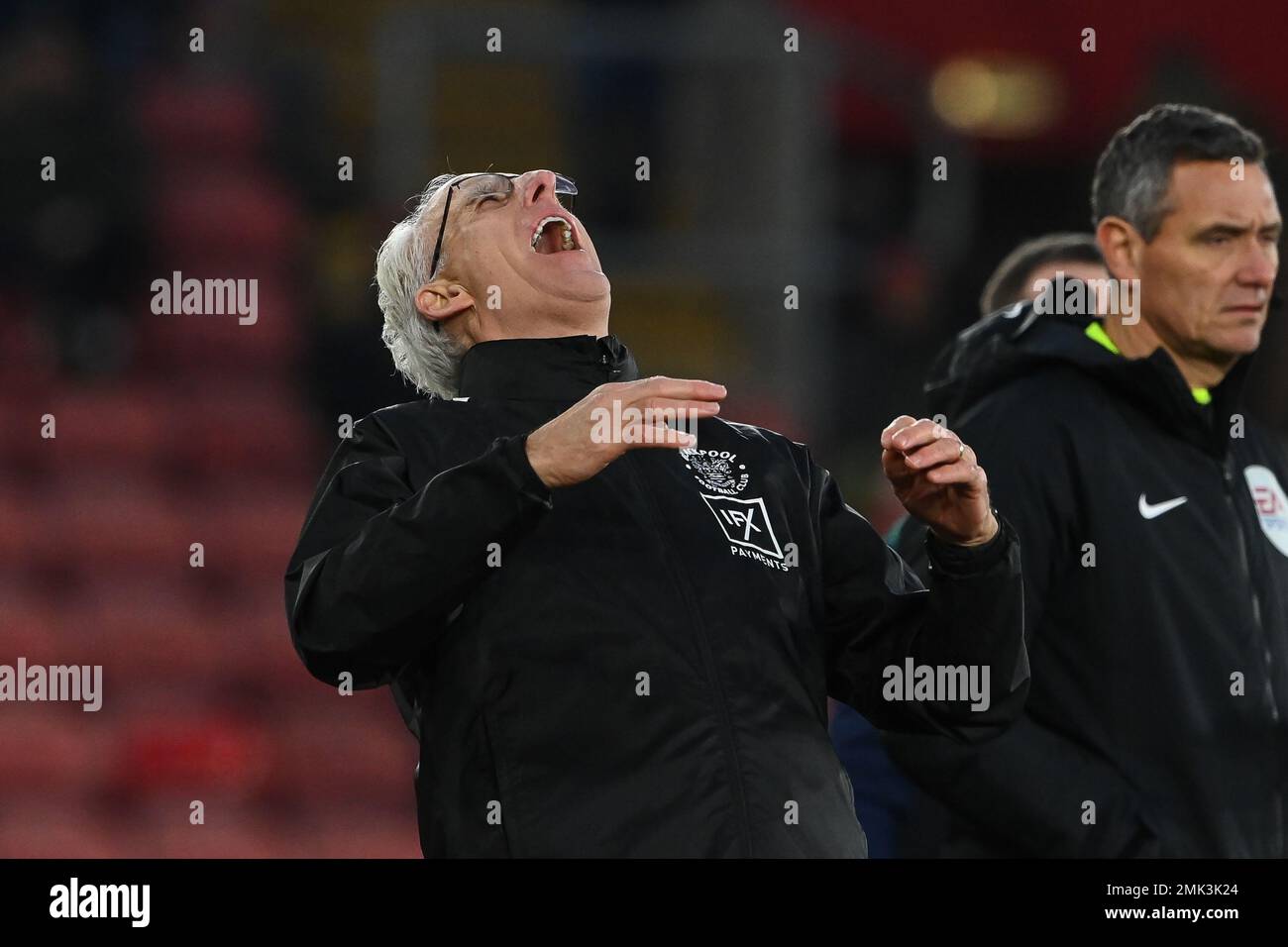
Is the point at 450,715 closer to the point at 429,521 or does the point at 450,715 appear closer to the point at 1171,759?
the point at 429,521

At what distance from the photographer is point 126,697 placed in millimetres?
5227

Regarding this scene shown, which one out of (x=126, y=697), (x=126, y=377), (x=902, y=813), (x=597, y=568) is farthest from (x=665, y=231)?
(x=597, y=568)

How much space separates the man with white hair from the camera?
172 cm

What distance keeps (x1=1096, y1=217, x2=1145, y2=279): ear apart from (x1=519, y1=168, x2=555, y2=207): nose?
0.90m

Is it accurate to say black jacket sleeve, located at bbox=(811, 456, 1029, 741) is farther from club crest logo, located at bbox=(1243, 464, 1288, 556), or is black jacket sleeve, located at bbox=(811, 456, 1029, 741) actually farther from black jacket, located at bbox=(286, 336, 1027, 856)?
club crest logo, located at bbox=(1243, 464, 1288, 556)

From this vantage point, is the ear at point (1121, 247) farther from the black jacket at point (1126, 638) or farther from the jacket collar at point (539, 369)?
the jacket collar at point (539, 369)

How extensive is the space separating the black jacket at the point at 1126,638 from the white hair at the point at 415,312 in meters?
0.69

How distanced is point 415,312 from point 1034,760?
91cm

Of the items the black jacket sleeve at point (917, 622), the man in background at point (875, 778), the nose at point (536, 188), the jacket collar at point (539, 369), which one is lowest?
the man in background at point (875, 778)

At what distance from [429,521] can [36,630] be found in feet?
12.5

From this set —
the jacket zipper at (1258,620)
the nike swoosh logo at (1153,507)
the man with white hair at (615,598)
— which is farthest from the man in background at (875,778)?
the man with white hair at (615,598)

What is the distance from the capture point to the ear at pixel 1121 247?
2.60m

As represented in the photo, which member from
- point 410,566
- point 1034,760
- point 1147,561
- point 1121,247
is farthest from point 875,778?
point 410,566
